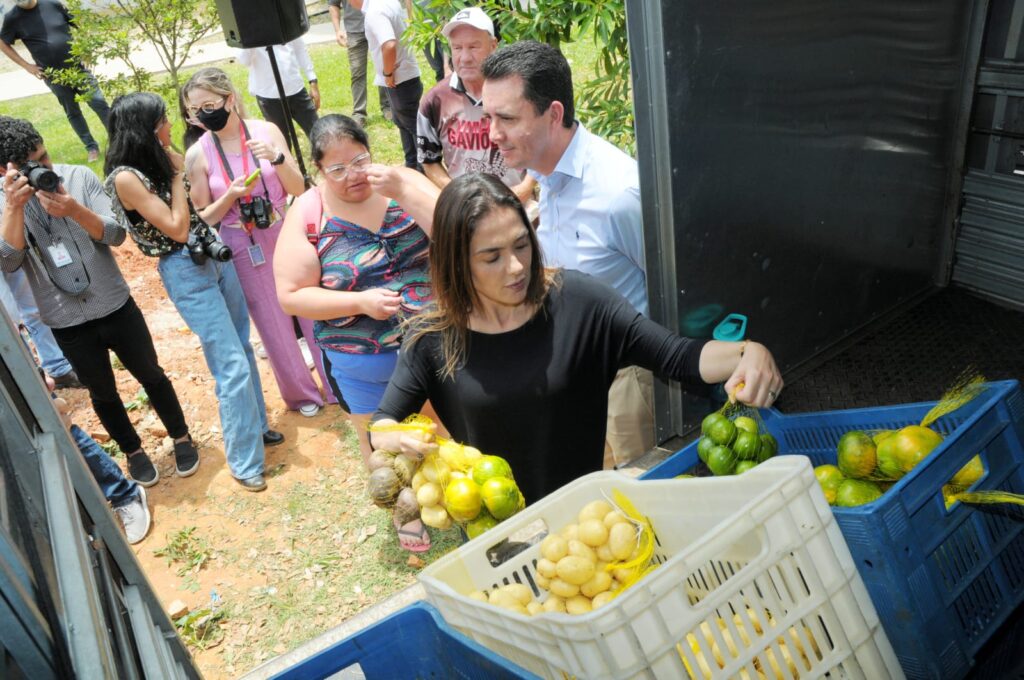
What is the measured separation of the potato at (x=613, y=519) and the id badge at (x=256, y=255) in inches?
147

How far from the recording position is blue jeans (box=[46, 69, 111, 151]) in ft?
31.0

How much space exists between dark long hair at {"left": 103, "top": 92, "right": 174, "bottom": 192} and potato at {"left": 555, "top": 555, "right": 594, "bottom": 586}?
3615 mm

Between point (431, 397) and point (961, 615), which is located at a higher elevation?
point (431, 397)

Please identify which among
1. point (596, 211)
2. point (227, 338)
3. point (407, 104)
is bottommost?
point (227, 338)

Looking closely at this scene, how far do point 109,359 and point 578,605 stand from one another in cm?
379

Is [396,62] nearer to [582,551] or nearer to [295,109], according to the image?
[295,109]

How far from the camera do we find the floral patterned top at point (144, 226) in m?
4.39

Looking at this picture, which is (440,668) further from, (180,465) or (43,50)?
(43,50)

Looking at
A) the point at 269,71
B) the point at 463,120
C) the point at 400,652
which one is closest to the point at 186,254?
the point at 463,120

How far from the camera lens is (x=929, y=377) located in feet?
12.5

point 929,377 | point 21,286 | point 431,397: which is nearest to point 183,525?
point 21,286

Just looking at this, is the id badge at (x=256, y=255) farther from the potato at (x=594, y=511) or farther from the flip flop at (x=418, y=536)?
the potato at (x=594, y=511)

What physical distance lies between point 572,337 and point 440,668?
1.08 m

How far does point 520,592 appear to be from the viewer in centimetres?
203
